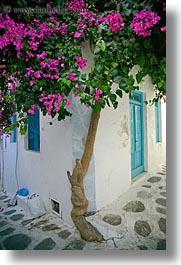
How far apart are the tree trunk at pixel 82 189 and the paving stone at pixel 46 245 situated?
0.50 ft

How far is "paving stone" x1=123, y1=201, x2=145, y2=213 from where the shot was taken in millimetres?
1133

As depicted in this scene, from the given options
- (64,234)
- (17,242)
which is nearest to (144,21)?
(64,234)

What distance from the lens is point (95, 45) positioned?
3.07 feet

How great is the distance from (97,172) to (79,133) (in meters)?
0.26

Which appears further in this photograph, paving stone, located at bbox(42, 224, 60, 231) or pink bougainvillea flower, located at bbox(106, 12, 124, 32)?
paving stone, located at bbox(42, 224, 60, 231)

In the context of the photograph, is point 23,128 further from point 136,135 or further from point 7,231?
point 136,135

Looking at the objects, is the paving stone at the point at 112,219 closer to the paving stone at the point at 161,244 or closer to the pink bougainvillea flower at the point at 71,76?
the paving stone at the point at 161,244

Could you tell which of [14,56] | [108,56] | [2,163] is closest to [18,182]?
[2,163]

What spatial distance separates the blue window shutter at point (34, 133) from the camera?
3.80 feet

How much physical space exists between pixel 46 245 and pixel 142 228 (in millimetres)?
501

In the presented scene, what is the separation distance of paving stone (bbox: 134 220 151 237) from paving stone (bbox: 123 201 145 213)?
0.06m

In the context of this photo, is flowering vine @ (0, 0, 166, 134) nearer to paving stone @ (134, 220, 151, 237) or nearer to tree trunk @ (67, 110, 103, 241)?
tree trunk @ (67, 110, 103, 241)

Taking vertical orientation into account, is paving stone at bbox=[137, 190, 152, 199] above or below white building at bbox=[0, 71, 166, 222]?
below

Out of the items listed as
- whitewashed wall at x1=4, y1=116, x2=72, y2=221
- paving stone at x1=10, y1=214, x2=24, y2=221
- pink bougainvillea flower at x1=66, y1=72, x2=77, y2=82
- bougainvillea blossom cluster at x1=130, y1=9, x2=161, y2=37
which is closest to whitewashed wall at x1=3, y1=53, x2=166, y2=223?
whitewashed wall at x1=4, y1=116, x2=72, y2=221
